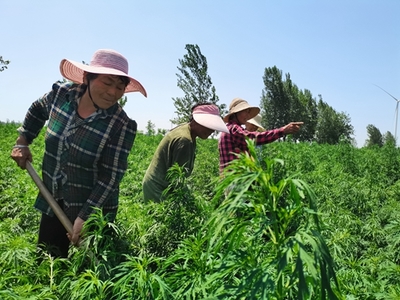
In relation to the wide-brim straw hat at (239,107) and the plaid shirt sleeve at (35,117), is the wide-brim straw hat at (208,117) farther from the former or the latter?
the plaid shirt sleeve at (35,117)

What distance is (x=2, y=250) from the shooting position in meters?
2.10

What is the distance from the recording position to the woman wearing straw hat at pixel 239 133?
358 cm

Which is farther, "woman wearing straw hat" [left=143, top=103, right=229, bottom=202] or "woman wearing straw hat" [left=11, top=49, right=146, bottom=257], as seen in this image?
"woman wearing straw hat" [left=143, top=103, right=229, bottom=202]

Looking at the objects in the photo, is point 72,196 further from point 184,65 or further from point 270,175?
point 184,65

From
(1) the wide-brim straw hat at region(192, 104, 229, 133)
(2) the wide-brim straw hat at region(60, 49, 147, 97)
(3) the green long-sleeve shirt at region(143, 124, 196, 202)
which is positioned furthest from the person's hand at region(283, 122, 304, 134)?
(2) the wide-brim straw hat at region(60, 49, 147, 97)

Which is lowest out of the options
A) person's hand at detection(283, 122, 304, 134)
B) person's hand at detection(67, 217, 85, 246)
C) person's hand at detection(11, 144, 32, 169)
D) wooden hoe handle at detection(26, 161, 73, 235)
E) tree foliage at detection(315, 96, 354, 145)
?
tree foliage at detection(315, 96, 354, 145)

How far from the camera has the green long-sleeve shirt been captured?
2.89 m

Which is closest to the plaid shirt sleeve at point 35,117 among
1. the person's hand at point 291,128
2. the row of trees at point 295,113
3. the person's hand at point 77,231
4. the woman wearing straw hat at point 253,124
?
the person's hand at point 77,231

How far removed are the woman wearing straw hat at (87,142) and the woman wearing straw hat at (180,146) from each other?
1.78 ft

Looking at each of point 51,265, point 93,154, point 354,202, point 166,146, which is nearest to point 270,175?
point 51,265

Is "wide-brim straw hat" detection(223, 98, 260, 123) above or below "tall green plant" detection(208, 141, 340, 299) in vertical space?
above

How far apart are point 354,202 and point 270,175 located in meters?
4.48

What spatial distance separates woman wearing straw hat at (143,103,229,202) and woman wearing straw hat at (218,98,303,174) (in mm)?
553

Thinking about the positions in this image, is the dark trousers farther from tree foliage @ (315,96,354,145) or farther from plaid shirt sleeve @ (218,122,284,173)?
tree foliage @ (315,96,354,145)
